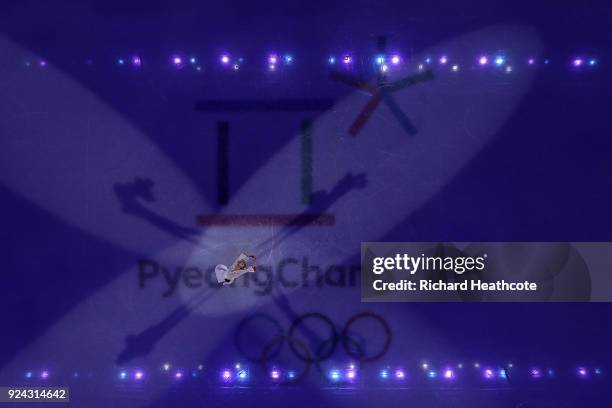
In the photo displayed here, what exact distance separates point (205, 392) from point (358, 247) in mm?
1024

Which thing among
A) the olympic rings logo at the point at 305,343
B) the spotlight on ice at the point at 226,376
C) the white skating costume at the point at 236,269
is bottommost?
the spotlight on ice at the point at 226,376

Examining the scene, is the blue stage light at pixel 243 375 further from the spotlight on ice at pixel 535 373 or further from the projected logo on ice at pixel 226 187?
the spotlight on ice at pixel 535 373

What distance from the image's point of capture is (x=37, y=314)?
1968 millimetres

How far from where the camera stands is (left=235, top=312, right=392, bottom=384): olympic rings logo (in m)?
1.95

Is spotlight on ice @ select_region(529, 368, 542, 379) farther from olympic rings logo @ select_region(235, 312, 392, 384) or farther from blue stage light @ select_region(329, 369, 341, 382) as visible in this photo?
blue stage light @ select_region(329, 369, 341, 382)

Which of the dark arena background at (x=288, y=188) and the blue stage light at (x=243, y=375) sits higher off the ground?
the dark arena background at (x=288, y=188)

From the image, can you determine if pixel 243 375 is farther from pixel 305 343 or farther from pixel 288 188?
pixel 288 188

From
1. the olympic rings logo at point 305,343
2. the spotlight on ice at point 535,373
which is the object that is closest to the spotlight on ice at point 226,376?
the olympic rings logo at point 305,343

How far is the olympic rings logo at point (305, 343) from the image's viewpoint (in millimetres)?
1954

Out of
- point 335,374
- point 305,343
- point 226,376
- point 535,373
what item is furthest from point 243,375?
point 535,373

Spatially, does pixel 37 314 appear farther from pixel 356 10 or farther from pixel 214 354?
pixel 356 10

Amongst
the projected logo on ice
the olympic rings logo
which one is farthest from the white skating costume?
the olympic rings logo

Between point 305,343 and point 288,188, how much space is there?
757 mm

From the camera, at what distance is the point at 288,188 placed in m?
1.95
